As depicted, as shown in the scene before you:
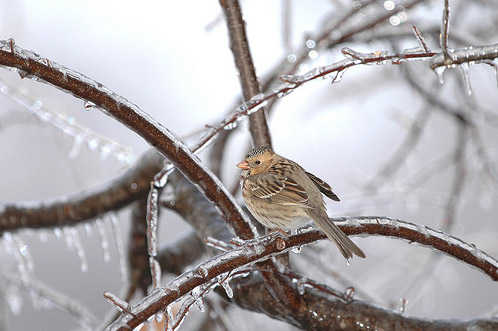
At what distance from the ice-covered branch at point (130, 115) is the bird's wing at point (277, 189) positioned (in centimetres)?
46

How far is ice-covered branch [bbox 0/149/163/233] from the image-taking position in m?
2.50

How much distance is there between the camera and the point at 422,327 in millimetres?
1610

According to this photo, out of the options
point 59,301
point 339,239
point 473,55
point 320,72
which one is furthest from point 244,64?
point 59,301

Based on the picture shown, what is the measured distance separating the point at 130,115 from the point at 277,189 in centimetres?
83

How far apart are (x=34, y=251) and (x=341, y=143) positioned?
10.6ft

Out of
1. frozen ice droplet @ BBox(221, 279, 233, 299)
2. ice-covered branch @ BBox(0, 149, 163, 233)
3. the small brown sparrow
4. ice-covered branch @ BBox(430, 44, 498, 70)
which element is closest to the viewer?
ice-covered branch @ BBox(430, 44, 498, 70)

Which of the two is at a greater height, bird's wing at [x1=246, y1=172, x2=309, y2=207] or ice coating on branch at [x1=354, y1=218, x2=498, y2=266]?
bird's wing at [x1=246, y1=172, x2=309, y2=207]

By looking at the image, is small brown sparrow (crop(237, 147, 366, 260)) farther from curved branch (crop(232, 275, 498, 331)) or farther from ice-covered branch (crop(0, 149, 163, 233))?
ice-covered branch (crop(0, 149, 163, 233))

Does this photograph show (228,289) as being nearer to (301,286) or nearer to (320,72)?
(301,286)

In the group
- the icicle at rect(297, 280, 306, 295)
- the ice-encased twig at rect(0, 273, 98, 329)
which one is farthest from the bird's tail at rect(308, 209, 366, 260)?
the ice-encased twig at rect(0, 273, 98, 329)

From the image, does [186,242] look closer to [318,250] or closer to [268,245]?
[318,250]

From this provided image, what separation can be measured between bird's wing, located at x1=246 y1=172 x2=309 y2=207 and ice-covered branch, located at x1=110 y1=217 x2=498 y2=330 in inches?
16.3

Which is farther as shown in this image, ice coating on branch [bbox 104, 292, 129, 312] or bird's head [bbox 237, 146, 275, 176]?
bird's head [bbox 237, 146, 275, 176]

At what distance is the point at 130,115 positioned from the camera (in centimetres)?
142
